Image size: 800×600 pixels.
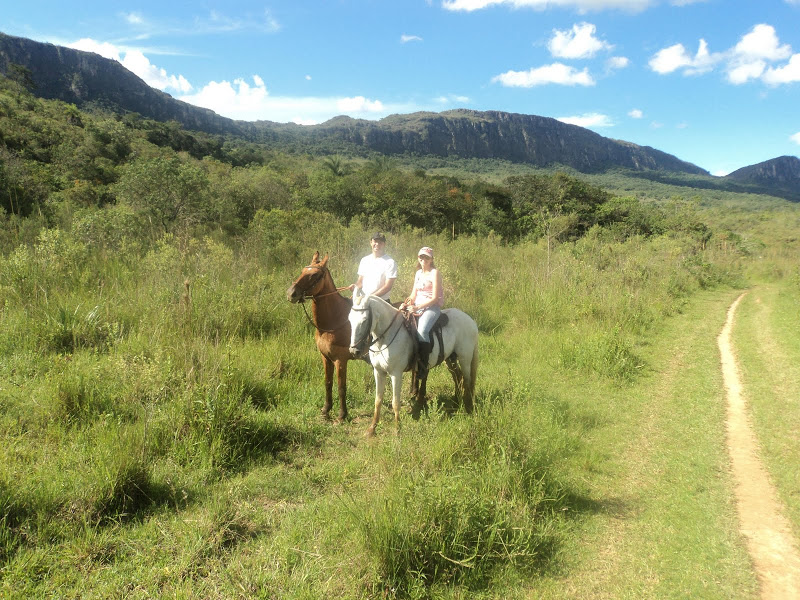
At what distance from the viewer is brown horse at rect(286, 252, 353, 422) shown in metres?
5.05

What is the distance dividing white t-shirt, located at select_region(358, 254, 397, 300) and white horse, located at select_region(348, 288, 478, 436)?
592 mm

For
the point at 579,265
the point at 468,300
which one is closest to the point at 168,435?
the point at 468,300

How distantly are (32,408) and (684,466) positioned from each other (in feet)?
22.3

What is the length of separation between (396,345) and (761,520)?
3.72 metres

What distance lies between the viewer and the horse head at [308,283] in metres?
4.76

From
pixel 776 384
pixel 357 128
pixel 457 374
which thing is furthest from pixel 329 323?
pixel 357 128

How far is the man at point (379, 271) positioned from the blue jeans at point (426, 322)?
0.56 meters

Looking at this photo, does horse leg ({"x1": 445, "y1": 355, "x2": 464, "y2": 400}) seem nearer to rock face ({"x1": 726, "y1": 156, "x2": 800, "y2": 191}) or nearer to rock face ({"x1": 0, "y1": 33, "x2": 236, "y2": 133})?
rock face ({"x1": 0, "y1": 33, "x2": 236, "y2": 133})

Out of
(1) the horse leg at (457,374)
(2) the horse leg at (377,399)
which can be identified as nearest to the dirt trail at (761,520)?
(1) the horse leg at (457,374)

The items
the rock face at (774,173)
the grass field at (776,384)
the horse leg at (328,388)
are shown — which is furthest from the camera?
the rock face at (774,173)

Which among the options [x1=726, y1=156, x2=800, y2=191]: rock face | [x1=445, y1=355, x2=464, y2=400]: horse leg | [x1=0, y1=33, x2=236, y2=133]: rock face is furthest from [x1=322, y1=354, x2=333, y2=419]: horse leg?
[x1=726, y1=156, x2=800, y2=191]: rock face

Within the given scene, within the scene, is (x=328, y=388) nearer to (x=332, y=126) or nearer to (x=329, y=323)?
(x=329, y=323)

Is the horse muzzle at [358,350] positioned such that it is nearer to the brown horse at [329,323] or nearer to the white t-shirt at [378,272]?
the brown horse at [329,323]

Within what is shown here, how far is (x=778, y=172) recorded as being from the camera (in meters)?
188
